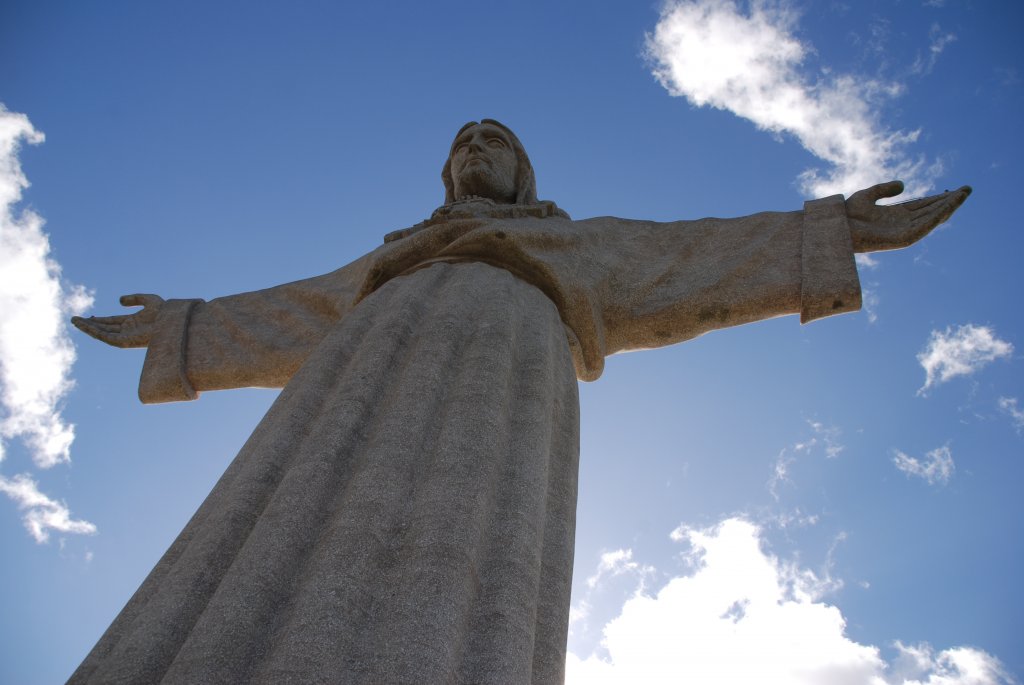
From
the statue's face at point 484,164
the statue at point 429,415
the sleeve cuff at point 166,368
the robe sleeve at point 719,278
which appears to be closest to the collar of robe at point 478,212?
the statue at point 429,415

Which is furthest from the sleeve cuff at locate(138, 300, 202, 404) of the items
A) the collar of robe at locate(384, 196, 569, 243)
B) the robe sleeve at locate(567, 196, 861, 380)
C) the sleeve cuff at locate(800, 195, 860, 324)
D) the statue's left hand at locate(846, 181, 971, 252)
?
the statue's left hand at locate(846, 181, 971, 252)

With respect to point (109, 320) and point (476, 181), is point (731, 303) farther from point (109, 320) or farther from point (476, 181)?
point (109, 320)

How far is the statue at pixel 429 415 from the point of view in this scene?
8.63 feet

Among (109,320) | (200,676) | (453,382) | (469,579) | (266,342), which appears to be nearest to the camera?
(200,676)

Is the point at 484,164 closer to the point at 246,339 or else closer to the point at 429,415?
the point at 246,339

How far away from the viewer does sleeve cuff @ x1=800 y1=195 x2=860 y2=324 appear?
5.00 meters

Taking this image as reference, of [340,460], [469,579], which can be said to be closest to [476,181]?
[340,460]

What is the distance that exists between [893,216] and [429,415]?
3292 mm

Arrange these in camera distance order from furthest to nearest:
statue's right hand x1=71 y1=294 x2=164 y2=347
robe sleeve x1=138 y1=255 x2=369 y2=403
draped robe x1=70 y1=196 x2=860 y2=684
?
statue's right hand x1=71 y1=294 x2=164 y2=347 → robe sleeve x1=138 y1=255 x2=369 y2=403 → draped robe x1=70 y1=196 x2=860 y2=684

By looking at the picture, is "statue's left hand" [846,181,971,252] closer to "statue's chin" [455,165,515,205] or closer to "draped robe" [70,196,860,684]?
"draped robe" [70,196,860,684]

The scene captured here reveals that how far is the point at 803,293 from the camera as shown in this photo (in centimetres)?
508

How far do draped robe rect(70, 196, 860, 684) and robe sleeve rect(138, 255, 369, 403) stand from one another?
0.07m

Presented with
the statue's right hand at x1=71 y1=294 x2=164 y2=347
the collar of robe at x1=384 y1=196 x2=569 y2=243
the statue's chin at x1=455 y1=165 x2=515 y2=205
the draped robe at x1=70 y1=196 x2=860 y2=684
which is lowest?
the draped robe at x1=70 y1=196 x2=860 y2=684

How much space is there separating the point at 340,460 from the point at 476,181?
3634 millimetres
